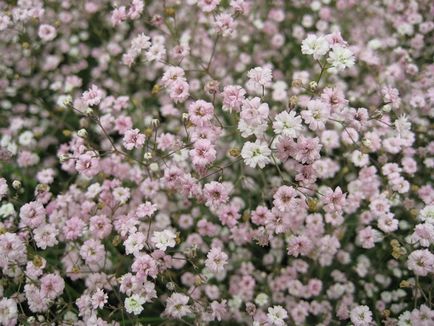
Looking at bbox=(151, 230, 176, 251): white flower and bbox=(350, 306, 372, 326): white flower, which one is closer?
bbox=(151, 230, 176, 251): white flower

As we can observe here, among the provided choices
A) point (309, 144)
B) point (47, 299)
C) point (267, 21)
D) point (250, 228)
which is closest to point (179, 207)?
point (250, 228)

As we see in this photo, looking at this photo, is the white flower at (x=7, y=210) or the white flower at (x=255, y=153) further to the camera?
the white flower at (x=7, y=210)

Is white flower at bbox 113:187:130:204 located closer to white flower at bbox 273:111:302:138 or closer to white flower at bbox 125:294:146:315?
white flower at bbox 125:294:146:315

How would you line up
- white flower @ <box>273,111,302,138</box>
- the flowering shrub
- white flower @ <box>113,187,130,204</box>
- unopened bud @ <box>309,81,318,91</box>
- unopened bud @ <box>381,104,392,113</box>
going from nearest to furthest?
white flower @ <box>273,111,302,138</box>, unopened bud @ <box>309,81,318,91</box>, the flowering shrub, unopened bud @ <box>381,104,392,113</box>, white flower @ <box>113,187,130,204</box>

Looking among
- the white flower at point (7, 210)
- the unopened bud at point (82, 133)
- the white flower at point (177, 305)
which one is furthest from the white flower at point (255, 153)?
the white flower at point (7, 210)

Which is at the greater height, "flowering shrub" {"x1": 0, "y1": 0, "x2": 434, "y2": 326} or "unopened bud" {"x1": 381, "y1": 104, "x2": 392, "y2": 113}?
"unopened bud" {"x1": 381, "y1": 104, "x2": 392, "y2": 113}

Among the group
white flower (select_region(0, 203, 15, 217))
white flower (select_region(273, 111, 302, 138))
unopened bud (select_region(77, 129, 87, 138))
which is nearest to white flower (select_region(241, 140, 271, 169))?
white flower (select_region(273, 111, 302, 138))

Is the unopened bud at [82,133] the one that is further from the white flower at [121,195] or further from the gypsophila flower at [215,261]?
the gypsophila flower at [215,261]
